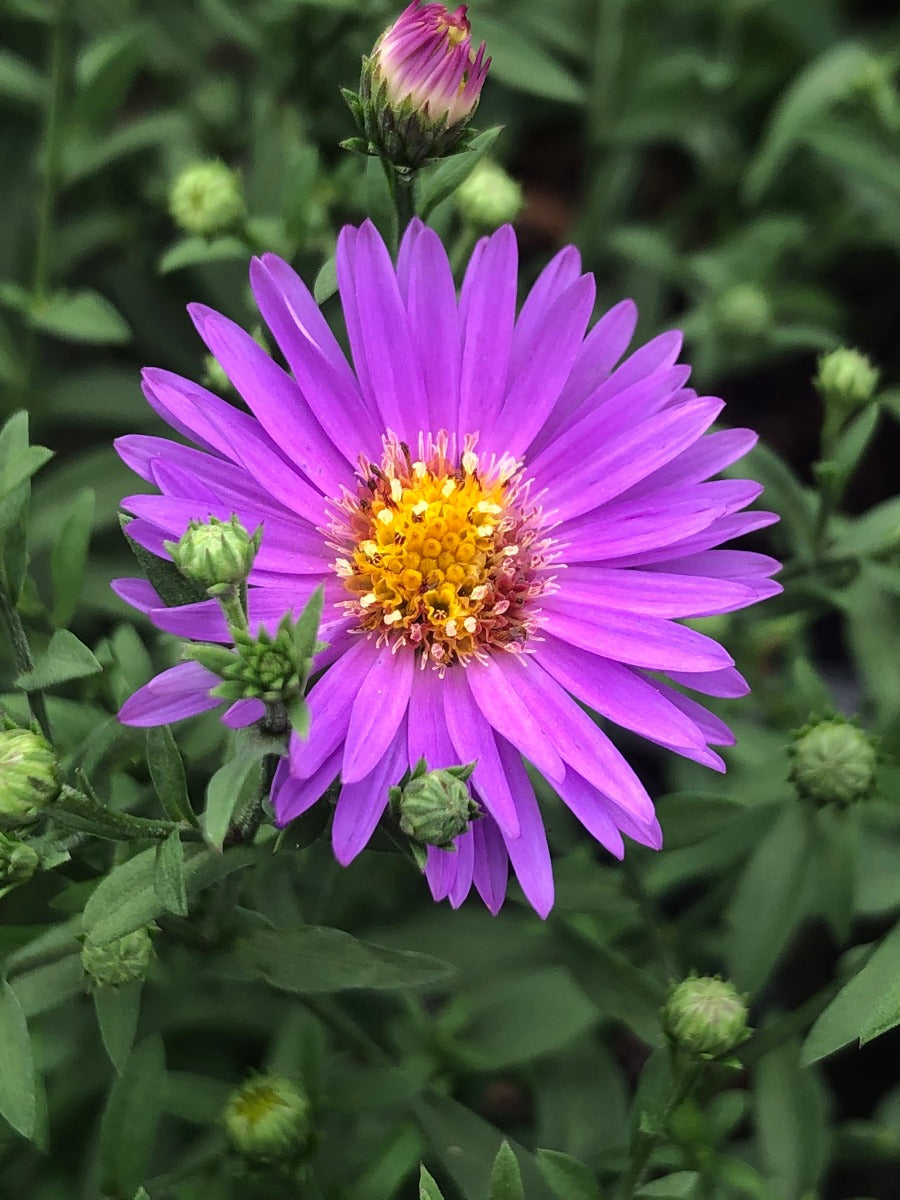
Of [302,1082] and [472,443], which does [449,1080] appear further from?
[472,443]

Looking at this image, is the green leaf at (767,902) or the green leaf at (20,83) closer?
the green leaf at (767,902)

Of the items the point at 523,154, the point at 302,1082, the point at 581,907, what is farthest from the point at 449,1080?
the point at 523,154

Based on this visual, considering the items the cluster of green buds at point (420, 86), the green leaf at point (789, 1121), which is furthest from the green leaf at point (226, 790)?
the green leaf at point (789, 1121)

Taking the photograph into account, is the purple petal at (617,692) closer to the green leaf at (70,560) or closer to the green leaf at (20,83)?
the green leaf at (70,560)

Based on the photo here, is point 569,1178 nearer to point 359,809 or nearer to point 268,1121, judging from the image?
point 268,1121

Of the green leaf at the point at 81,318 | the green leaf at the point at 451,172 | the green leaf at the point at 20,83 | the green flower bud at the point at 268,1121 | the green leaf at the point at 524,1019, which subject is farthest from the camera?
the green leaf at the point at 20,83

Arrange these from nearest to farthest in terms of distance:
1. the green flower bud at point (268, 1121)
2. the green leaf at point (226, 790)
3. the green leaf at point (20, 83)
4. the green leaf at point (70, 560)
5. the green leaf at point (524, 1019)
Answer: the green leaf at point (226, 790) < the green flower bud at point (268, 1121) < the green leaf at point (70, 560) < the green leaf at point (524, 1019) < the green leaf at point (20, 83)
